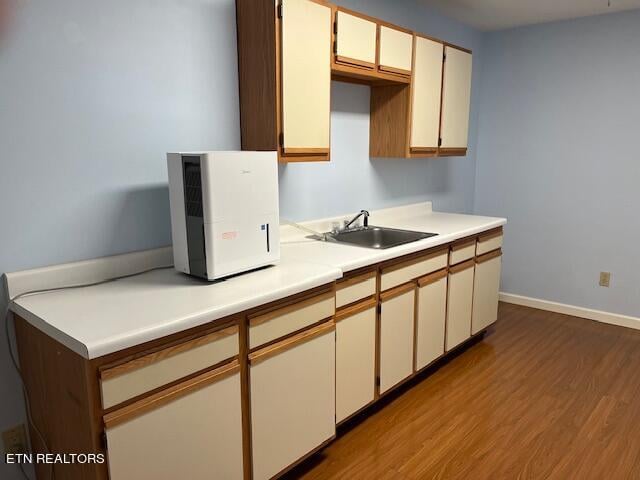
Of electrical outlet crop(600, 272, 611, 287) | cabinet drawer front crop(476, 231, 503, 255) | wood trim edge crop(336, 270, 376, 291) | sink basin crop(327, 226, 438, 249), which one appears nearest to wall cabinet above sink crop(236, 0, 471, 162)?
sink basin crop(327, 226, 438, 249)

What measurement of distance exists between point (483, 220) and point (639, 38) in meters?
1.78

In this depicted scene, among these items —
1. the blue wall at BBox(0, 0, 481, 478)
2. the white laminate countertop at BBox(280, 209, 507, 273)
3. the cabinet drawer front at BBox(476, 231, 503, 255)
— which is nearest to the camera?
the blue wall at BBox(0, 0, 481, 478)

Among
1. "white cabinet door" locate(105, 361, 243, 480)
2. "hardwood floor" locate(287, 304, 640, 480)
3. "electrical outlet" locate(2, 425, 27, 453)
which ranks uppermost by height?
"white cabinet door" locate(105, 361, 243, 480)

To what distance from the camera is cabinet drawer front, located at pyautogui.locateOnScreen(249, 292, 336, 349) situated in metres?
1.70

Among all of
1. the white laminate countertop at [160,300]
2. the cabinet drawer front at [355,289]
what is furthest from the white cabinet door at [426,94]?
the cabinet drawer front at [355,289]

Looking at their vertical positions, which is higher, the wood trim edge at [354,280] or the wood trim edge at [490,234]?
the wood trim edge at [490,234]

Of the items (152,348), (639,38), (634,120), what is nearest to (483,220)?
(634,120)

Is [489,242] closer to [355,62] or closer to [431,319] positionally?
[431,319]

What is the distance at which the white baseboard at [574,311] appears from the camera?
3775 mm

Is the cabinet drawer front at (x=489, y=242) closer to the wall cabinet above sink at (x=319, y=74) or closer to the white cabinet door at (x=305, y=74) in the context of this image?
the wall cabinet above sink at (x=319, y=74)

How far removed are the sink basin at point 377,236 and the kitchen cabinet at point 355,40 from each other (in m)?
0.97

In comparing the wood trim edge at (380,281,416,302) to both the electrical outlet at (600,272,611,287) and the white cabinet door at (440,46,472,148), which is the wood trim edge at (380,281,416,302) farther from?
the electrical outlet at (600,272,611,287)

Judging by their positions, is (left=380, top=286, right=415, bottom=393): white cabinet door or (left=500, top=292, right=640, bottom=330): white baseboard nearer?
(left=380, top=286, right=415, bottom=393): white cabinet door

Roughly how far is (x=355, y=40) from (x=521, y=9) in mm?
1754
